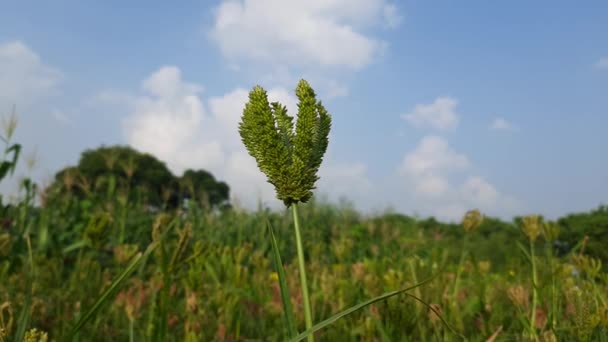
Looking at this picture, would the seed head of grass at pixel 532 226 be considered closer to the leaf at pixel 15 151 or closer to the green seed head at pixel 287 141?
the green seed head at pixel 287 141

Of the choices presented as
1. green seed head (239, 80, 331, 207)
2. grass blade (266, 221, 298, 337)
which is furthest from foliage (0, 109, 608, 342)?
green seed head (239, 80, 331, 207)

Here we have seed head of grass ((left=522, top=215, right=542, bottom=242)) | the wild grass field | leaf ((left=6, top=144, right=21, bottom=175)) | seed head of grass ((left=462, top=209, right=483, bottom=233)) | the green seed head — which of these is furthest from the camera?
leaf ((left=6, top=144, right=21, bottom=175))

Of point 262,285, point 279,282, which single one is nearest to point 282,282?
point 279,282

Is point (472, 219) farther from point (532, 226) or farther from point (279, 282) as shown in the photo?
point (279, 282)

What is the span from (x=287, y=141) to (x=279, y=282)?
27 cm

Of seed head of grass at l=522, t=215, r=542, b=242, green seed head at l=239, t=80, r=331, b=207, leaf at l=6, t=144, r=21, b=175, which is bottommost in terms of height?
green seed head at l=239, t=80, r=331, b=207

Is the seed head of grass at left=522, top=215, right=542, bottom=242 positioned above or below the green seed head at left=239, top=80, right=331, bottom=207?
above

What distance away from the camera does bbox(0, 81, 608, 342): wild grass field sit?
1.56 metres

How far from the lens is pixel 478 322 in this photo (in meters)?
3.00

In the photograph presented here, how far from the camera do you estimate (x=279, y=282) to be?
41.4 inches

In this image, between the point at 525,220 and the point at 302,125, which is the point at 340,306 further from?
the point at 302,125

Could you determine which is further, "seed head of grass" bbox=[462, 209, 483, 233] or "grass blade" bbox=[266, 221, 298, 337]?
"seed head of grass" bbox=[462, 209, 483, 233]

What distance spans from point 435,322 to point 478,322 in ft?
2.79

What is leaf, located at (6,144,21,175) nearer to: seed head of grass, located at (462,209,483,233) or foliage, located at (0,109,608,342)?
foliage, located at (0,109,608,342)
